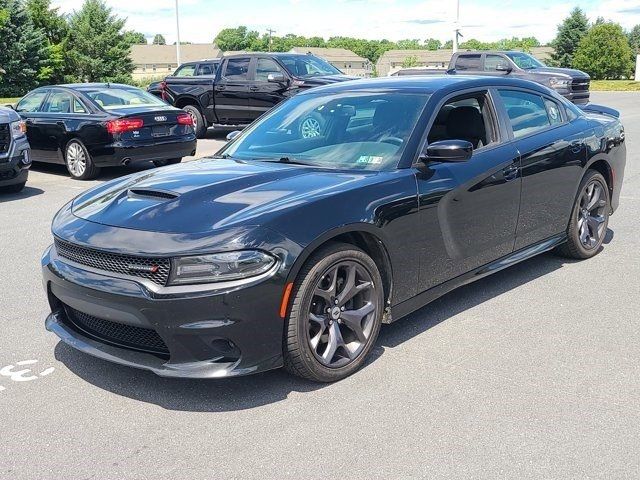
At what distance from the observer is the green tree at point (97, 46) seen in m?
50.7

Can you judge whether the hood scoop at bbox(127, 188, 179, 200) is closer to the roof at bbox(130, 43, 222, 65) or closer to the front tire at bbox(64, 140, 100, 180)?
the front tire at bbox(64, 140, 100, 180)

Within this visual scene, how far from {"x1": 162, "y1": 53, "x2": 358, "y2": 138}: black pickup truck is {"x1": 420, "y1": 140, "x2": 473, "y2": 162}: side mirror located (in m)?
11.6

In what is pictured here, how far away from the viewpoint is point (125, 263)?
356cm

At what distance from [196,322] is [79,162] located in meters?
9.12

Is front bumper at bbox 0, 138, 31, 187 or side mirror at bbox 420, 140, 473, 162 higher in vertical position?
side mirror at bbox 420, 140, 473, 162

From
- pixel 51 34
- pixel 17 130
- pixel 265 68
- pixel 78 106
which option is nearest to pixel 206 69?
pixel 265 68

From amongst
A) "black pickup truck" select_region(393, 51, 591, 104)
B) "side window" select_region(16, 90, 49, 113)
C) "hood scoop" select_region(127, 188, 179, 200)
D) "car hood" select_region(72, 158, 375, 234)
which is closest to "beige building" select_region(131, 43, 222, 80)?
"black pickup truck" select_region(393, 51, 591, 104)

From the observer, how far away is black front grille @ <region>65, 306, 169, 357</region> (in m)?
3.59

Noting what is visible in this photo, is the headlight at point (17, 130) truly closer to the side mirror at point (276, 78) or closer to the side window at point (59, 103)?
the side window at point (59, 103)

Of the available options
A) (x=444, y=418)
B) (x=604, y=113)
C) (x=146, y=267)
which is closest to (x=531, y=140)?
(x=604, y=113)

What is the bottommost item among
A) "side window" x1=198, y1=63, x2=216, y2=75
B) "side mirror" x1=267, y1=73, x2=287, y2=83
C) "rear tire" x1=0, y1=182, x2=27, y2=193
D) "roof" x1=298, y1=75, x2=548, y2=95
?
"rear tire" x1=0, y1=182, x2=27, y2=193

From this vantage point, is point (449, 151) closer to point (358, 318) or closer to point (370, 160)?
point (370, 160)

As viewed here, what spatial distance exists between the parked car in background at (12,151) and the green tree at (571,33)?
62920mm

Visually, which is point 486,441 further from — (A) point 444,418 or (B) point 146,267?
(B) point 146,267
